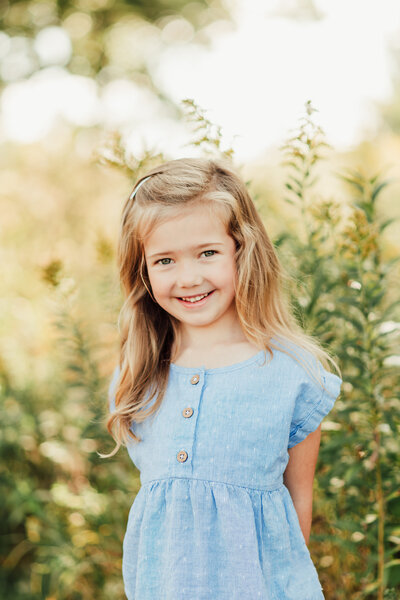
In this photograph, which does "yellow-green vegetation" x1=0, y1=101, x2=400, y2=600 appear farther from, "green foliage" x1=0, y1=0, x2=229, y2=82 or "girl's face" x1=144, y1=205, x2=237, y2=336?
"green foliage" x1=0, y1=0, x2=229, y2=82

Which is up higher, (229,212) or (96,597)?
(229,212)

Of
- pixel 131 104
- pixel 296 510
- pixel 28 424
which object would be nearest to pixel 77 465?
pixel 28 424

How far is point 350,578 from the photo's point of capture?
6.47 ft

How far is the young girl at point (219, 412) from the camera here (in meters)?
1.33

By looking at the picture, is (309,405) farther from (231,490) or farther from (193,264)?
(193,264)

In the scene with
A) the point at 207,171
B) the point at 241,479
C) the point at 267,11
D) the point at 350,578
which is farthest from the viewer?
the point at 267,11

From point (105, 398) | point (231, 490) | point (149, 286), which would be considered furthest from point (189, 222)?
point (105, 398)

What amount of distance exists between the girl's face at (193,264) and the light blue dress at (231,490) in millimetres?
171

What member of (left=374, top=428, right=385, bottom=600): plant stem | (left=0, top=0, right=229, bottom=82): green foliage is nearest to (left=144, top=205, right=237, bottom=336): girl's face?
(left=374, top=428, right=385, bottom=600): plant stem

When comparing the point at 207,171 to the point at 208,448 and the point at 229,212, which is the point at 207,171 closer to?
the point at 229,212

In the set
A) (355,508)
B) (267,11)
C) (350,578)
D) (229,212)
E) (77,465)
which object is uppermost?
(267,11)

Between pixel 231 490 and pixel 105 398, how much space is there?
1.16 metres

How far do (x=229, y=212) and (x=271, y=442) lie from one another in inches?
23.1

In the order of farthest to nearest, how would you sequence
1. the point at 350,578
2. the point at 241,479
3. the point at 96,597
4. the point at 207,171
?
the point at 96,597 < the point at 350,578 < the point at 207,171 < the point at 241,479
